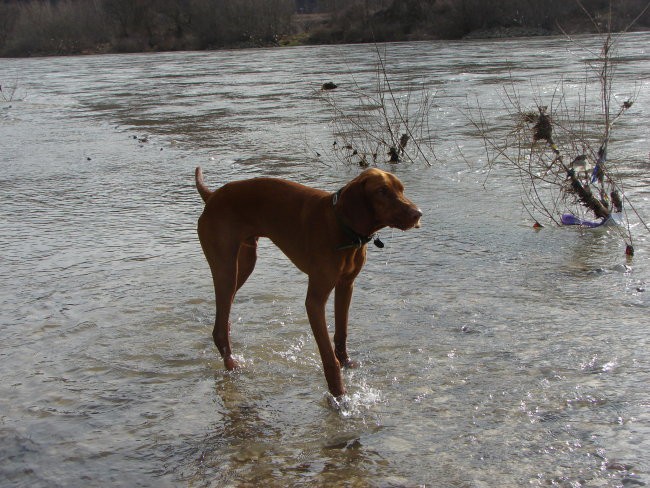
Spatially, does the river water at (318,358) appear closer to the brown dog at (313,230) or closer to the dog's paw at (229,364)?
the dog's paw at (229,364)

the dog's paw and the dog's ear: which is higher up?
the dog's ear

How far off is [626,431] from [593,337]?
1.16 meters

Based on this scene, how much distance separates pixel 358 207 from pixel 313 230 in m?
0.31

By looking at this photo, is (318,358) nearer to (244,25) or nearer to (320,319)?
(320,319)

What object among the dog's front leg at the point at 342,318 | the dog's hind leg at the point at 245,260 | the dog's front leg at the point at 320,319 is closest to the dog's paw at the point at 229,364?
the dog's hind leg at the point at 245,260

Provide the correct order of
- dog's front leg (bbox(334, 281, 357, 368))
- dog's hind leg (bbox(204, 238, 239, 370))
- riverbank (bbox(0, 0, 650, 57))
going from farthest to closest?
riverbank (bbox(0, 0, 650, 57)), dog's hind leg (bbox(204, 238, 239, 370)), dog's front leg (bbox(334, 281, 357, 368))

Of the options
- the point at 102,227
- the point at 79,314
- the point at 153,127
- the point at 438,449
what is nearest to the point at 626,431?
the point at 438,449

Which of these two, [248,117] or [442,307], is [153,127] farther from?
[442,307]

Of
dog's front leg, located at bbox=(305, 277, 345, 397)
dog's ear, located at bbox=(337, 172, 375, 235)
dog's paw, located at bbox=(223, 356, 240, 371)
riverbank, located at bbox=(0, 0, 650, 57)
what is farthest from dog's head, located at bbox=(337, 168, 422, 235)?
riverbank, located at bbox=(0, 0, 650, 57)

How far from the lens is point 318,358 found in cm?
470

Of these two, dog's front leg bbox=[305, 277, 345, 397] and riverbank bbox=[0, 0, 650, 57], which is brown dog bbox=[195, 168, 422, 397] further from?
riverbank bbox=[0, 0, 650, 57]

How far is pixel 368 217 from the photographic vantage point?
3.73 meters

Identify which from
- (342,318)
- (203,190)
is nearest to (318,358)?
(342,318)

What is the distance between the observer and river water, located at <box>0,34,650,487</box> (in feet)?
11.8
